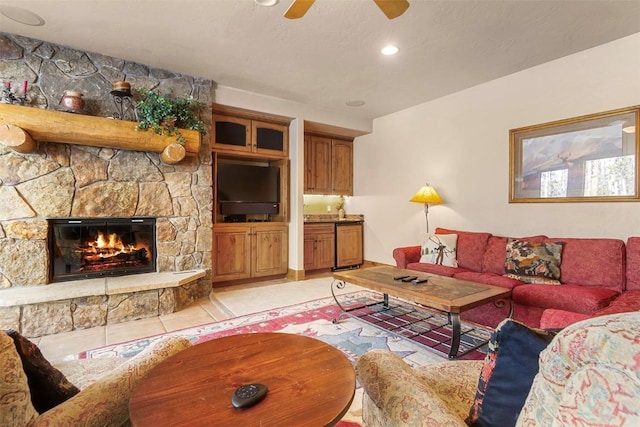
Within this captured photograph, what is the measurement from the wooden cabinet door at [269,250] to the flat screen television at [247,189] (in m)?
0.32

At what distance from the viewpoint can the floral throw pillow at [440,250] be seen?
3.67 m

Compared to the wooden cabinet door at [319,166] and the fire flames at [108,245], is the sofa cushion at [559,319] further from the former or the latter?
the wooden cabinet door at [319,166]

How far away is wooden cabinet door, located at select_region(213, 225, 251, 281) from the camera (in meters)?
4.34

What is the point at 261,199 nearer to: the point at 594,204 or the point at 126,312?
the point at 126,312

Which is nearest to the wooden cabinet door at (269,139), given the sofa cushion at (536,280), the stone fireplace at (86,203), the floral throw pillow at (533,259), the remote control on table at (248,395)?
the stone fireplace at (86,203)

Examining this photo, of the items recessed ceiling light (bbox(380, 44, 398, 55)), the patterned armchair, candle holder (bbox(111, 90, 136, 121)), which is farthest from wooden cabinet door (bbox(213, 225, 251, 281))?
the patterned armchair

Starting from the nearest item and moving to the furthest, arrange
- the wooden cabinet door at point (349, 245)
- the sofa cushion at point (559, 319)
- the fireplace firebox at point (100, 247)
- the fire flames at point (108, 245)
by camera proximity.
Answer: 1. the sofa cushion at point (559, 319)
2. the fireplace firebox at point (100, 247)
3. the fire flames at point (108, 245)
4. the wooden cabinet door at point (349, 245)

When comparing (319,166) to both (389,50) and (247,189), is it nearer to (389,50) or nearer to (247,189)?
(247,189)

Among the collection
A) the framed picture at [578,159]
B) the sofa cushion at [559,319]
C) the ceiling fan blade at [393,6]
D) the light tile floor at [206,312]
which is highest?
the ceiling fan blade at [393,6]

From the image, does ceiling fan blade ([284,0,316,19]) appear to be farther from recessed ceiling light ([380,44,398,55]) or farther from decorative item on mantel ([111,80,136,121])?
decorative item on mantel ([111,80,136,121])

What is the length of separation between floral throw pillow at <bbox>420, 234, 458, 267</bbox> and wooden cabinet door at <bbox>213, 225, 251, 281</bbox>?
2.46 metres

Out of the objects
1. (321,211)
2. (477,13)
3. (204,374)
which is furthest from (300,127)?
(204,374)

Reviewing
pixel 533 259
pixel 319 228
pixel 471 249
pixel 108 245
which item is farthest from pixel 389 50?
pixel 108 245

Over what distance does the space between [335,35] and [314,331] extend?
2682 millimetres
